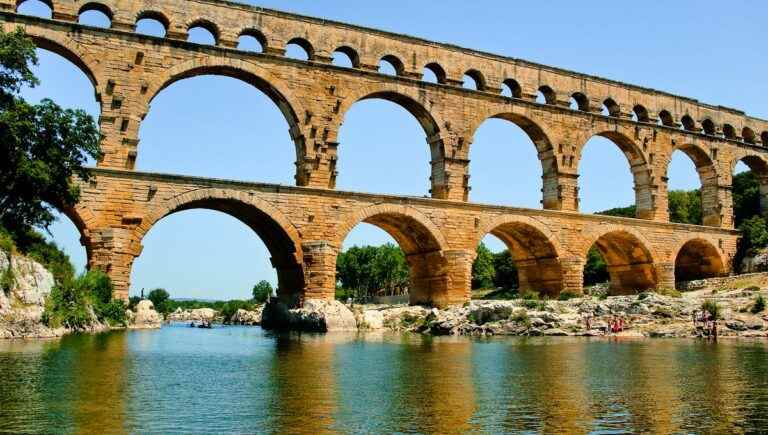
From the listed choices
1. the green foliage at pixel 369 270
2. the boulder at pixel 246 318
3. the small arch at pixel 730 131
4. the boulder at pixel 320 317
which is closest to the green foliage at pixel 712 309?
the boulder at pixel 320 317

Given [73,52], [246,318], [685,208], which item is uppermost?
[685,208]

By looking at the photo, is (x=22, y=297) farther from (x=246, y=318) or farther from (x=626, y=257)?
(x=246, y=318)

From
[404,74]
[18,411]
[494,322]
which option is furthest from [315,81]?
[18,411]

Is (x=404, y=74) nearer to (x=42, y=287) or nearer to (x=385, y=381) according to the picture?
(x=42, y=287)

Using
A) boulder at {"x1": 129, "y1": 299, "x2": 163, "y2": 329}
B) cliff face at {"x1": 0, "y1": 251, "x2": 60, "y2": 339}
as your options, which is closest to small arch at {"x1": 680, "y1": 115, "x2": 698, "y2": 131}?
boulder at {"x1": 129, "y1": 299, "x2": 163, "y2": 329}

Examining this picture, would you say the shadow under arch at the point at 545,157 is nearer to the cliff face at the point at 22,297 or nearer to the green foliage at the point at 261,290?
the cliff face at the point at 22,297

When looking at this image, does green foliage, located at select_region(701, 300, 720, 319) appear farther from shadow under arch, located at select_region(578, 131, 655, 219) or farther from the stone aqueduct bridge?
shadow under arch, located at select_region(578, 131, 655, 219)

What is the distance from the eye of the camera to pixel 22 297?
19.8 m

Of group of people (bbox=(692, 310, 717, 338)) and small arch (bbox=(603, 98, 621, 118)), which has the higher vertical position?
small arch (bbox=(603, 98, 621, 118))

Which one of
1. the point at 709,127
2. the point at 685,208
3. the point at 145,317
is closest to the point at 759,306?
the point at 709,127

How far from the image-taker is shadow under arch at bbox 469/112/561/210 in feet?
117

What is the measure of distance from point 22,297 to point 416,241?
55.6 feet

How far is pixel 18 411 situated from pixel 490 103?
28581 mm

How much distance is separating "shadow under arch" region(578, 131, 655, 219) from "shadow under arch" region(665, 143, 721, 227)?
4.27m
